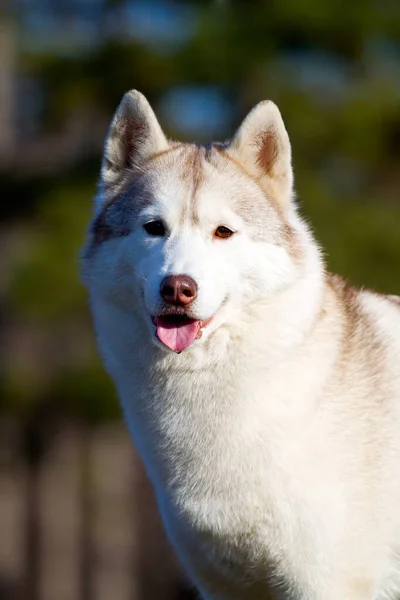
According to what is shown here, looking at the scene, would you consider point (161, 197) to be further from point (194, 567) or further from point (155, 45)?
point (155, 45)

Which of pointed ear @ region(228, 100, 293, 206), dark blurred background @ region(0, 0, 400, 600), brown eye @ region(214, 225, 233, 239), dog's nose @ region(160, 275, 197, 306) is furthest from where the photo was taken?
dark blurred background @ region(0, 0, 400, 600)

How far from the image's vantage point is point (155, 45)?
615 inches

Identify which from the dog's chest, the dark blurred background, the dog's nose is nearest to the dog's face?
the dog's nose

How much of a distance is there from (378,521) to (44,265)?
10.9m

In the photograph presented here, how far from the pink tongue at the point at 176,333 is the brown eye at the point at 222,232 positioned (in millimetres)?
360

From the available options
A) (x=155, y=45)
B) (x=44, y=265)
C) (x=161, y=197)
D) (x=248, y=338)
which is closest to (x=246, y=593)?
(x=248, y=338)

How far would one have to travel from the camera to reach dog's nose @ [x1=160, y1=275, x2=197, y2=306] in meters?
3.81

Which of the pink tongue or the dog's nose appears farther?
the pink tongue

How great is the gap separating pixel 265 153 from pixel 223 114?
11.8m

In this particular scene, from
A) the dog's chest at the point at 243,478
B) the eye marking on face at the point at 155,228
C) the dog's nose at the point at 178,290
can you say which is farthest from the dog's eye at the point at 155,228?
the dog's chest at the point at 243,478

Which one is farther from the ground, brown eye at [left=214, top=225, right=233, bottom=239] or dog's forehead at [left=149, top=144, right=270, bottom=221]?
dog's forehead at [left=149, top=144, right=270, bottom=221]

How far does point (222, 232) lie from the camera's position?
4.10 meters

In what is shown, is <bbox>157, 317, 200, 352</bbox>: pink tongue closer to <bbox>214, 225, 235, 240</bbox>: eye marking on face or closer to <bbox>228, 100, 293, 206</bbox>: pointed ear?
<bbox>214, 225, 235, 240</bbox>: eye marking on face

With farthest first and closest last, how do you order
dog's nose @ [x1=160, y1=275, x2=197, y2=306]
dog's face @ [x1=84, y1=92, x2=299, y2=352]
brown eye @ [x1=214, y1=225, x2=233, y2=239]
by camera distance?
1. brown eye @ [x1=214, y1=225, x2=233, y2=239]
2. dog's face @ [x1=84, y1=92, x2=299, y2=352]
3. dog's nose @ [x1=160, y1=275, x2=197, y2=306]
